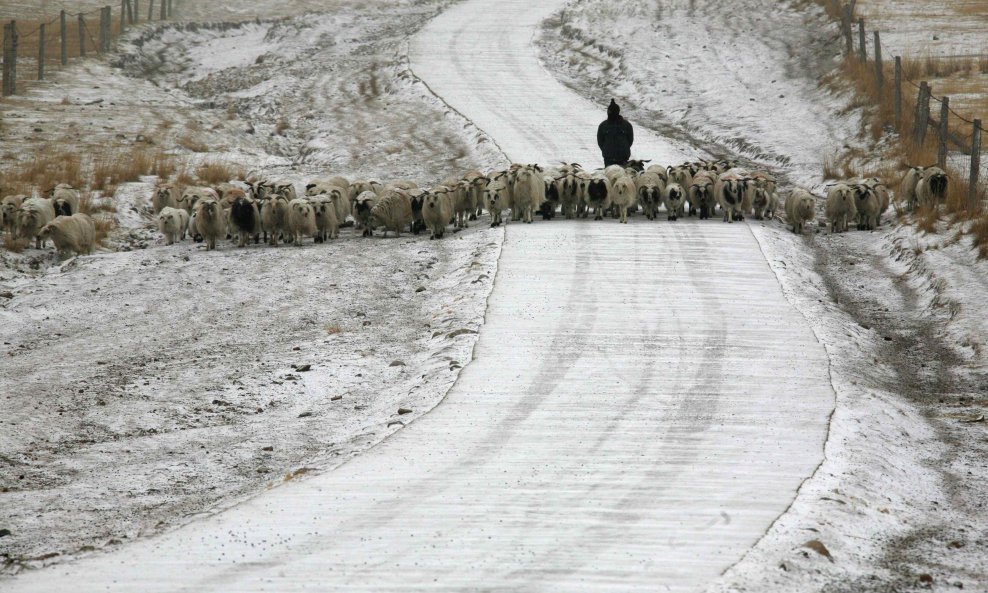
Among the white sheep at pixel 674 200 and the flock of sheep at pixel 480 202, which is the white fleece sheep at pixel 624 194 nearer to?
the flock of sheep at pixel 480 202

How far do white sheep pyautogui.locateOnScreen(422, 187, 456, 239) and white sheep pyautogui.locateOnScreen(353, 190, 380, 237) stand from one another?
3.58ft

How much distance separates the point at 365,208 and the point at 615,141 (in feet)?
21.3

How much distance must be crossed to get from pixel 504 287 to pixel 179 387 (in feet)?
18.2

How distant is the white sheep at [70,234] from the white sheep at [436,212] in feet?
20.5

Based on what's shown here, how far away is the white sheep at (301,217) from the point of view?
2233cm

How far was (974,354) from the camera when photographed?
49.2ft

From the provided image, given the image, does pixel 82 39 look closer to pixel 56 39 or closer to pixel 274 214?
pixel 56 39

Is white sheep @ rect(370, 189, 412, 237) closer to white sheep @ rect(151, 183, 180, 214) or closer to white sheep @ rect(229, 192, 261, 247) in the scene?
white sheep @ rect(229, 192, 261, 247)

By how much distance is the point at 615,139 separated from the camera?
1046 inches

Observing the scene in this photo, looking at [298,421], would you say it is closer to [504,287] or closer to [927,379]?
[504,287]

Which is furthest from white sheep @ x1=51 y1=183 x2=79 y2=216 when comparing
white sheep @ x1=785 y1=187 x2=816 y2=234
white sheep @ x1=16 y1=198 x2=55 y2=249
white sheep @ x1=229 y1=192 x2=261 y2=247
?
white sheep @ x1=785 y1=187 x2=816 y2=234

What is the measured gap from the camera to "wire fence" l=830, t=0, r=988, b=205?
73.7ft

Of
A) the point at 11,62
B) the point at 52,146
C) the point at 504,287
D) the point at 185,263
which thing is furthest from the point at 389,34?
the point at 504,287

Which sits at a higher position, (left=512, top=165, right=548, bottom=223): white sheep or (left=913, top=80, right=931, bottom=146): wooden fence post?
(left=913, top=80, right=931, bottom=146): wooden fence post
